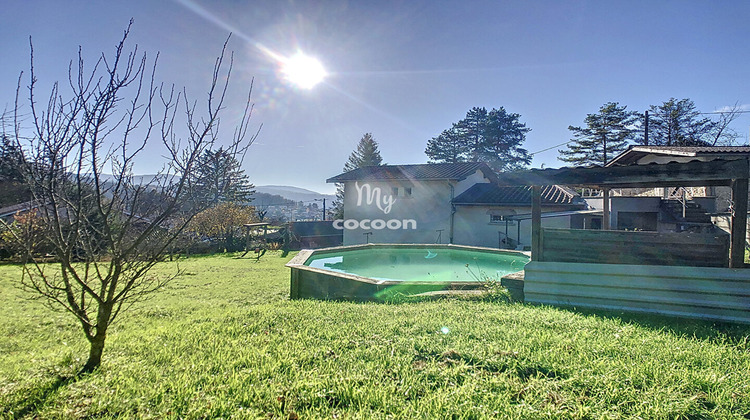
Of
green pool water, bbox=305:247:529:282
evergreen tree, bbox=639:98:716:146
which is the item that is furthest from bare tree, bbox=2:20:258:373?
evergreen tree, bbox=639:98:716:146

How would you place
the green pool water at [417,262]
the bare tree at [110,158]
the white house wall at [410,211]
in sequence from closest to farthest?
the bare tree at [110,158] < the green pool water at [417,262] < the white house wall at [410,211]

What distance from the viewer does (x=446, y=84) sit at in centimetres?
1342

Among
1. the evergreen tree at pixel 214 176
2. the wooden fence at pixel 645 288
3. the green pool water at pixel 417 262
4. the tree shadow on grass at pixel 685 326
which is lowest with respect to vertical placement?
the green pool water at pixel 417 262

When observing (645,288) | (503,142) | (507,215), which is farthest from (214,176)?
(503,142)

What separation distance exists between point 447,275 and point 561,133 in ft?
100

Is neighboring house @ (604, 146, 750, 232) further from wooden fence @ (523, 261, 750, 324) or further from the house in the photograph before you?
wooden fence @ (523, 261, 750, 324)

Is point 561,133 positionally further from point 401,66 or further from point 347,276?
point 347,276

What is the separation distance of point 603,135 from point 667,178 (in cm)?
3447

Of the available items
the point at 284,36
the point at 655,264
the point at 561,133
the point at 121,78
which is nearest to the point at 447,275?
the point at 655,264

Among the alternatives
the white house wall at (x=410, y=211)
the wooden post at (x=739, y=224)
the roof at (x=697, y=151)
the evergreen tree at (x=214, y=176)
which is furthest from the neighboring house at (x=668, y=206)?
the evergreen tree at (x=214, y=176)

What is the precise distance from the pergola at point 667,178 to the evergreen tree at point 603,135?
3258 cm

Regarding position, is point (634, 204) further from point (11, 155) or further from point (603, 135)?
point (603, 135)

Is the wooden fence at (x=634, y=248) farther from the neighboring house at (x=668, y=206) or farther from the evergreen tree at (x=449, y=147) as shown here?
the evergreen tree at (x=449, y=147)

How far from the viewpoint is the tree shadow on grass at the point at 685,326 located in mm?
3637
